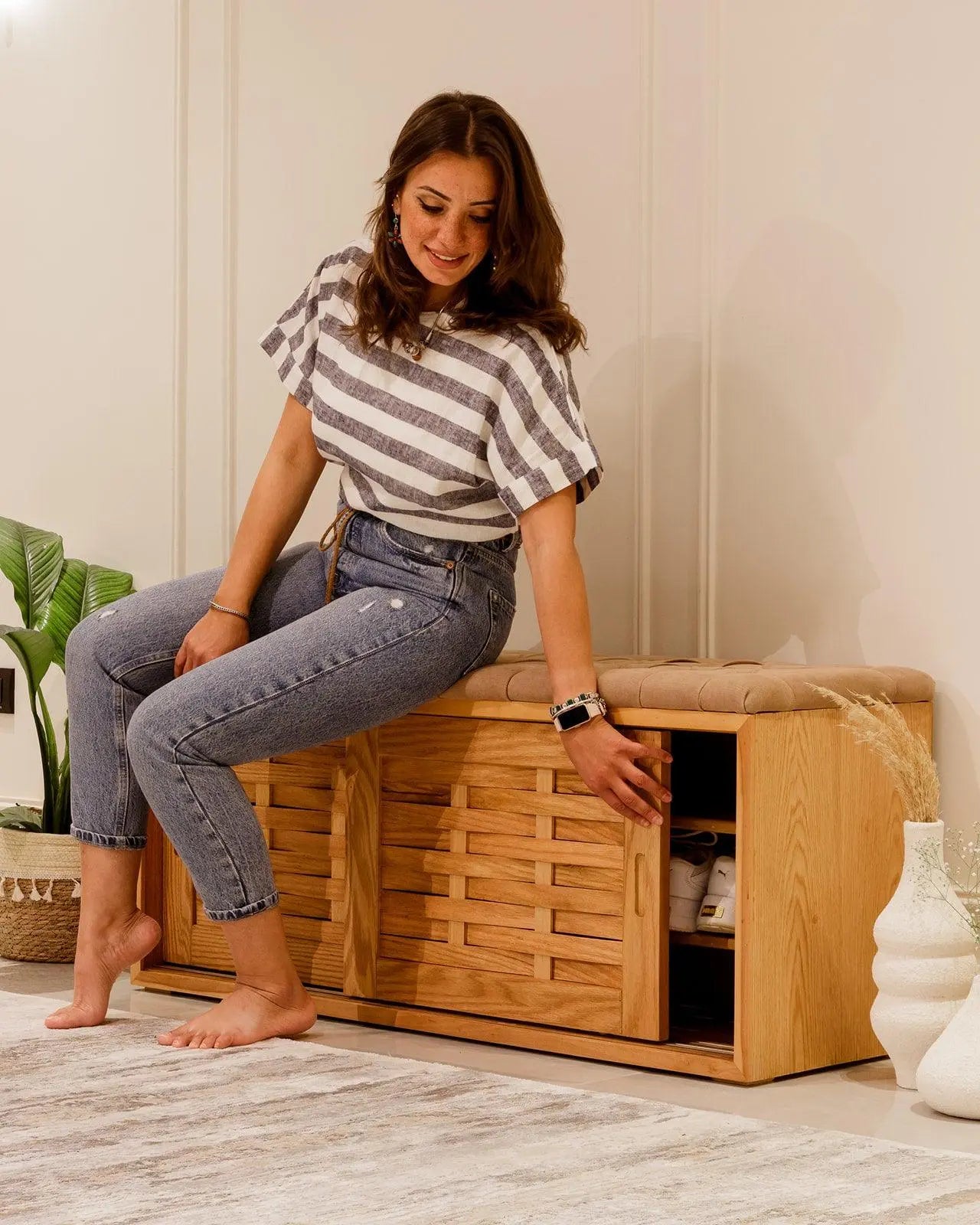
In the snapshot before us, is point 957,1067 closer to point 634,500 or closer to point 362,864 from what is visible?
point 362,864

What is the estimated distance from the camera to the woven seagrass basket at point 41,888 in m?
2.95

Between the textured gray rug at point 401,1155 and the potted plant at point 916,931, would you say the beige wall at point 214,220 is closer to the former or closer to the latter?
the potted plant at point 916,931

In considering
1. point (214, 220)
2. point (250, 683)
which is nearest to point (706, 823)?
point (250, 683)

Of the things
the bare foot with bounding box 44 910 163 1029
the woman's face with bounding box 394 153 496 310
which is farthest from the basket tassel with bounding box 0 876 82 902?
the woman's face with bounding box 394 153 496 310

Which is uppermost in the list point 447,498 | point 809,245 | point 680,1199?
point 809,245

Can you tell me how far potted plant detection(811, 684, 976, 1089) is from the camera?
1992 millimetres

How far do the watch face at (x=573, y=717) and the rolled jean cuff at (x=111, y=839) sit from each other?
0.67 m

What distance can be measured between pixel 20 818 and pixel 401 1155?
1566 millimetres

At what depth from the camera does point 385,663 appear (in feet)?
7.29

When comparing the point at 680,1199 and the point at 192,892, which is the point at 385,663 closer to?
the point at 192,892

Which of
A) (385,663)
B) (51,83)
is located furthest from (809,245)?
(51,83)

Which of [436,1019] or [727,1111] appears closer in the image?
[727,1111]

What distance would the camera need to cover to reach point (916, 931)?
2.00 m

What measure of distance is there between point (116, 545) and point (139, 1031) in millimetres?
1373
